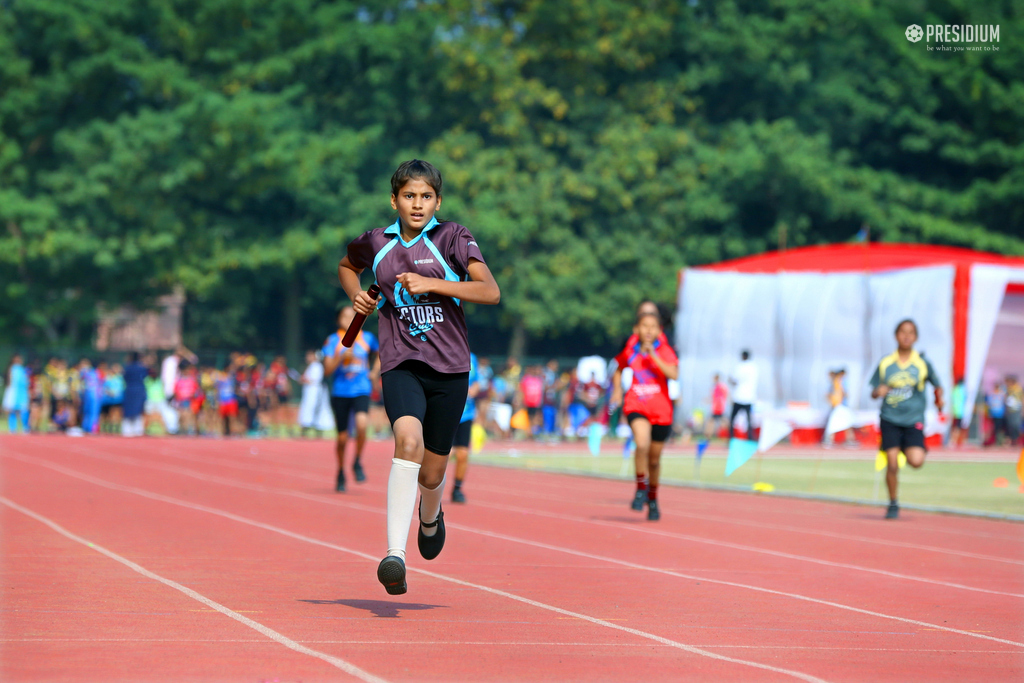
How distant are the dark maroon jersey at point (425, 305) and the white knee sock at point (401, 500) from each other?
491 millimetres

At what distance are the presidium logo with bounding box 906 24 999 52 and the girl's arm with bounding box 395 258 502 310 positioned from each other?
39.7 m

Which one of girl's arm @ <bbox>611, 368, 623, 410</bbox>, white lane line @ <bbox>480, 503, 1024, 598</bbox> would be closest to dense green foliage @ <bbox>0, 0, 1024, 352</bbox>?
white lane line @ <bbox>480, 503, 1024, 598</bbox>

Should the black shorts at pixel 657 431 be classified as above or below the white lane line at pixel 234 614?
above

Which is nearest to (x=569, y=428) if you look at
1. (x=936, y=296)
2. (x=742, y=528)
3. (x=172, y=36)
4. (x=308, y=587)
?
(x=936, y=296)

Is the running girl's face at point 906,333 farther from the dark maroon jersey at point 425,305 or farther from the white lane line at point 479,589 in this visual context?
the dark maroon jersey at point 425,305

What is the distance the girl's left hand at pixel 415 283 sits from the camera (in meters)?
6.08

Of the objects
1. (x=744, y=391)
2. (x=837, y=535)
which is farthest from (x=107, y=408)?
(x=837, y=535)

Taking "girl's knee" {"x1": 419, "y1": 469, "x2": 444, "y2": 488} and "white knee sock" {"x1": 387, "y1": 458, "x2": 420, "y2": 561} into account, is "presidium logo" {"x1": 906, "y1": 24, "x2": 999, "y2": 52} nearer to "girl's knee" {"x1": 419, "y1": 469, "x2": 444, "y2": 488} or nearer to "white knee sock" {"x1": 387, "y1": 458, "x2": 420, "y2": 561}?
"girl's knee" {"x1": 419, "y1": 469, "x2": 444, "y2": 488}

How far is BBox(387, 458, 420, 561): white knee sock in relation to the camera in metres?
6.18

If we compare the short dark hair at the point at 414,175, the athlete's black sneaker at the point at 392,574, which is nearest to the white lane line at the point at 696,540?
the athlete's black sneaker at the point at 392,574

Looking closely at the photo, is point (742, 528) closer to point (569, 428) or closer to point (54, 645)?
point (54, 645)

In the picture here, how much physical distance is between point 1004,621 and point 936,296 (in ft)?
77.3

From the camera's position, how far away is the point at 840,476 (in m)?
20.8

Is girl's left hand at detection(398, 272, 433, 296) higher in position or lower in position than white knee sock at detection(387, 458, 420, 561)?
higher
